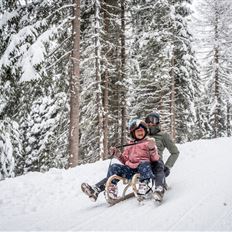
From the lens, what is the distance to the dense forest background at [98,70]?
12.4 m

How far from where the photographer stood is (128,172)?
262 inches

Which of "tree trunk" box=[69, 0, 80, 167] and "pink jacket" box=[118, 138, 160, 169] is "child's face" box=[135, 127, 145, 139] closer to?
"pink jacket" box=[118, 138, 160, 169]

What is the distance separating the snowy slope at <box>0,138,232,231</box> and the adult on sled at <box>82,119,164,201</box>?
0.39 metres

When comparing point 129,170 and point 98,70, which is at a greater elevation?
point 98,70

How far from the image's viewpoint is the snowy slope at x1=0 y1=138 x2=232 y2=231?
4.80m

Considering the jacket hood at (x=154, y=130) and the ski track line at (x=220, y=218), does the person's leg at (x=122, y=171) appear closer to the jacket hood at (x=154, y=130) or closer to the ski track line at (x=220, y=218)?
the jacket hood at (x=154, y=130)

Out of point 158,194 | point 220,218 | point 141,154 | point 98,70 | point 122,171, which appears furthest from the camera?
point 98,70

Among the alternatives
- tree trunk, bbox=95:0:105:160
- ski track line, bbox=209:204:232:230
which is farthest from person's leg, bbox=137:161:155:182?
tree trunk, bbox=95:0:105:160

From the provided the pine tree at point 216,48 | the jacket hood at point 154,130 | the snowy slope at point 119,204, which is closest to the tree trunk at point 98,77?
the snowy slope at point 119,204

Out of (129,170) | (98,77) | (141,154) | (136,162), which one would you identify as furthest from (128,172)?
(98,77)

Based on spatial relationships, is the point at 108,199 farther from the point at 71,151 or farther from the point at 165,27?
the point at 165,27

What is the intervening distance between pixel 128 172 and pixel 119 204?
72cm

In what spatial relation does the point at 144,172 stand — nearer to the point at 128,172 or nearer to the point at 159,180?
the point at 159,180

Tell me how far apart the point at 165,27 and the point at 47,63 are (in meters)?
12.1
